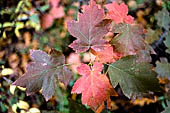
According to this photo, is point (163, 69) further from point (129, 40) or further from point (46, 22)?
point (46, 22)

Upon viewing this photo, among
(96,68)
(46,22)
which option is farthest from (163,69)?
(46,22)

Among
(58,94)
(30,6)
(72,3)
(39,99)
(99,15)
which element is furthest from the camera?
(72,3)

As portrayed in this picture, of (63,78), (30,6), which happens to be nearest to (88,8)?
(63,78)

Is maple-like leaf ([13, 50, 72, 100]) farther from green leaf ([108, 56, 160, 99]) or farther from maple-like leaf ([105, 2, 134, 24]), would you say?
maple-like leaf ([105, 2, 134, 24])

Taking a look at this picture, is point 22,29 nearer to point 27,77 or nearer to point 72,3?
point 72,3

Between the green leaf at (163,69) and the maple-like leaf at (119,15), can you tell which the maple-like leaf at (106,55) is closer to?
the maple-like leaf at (119,15)
